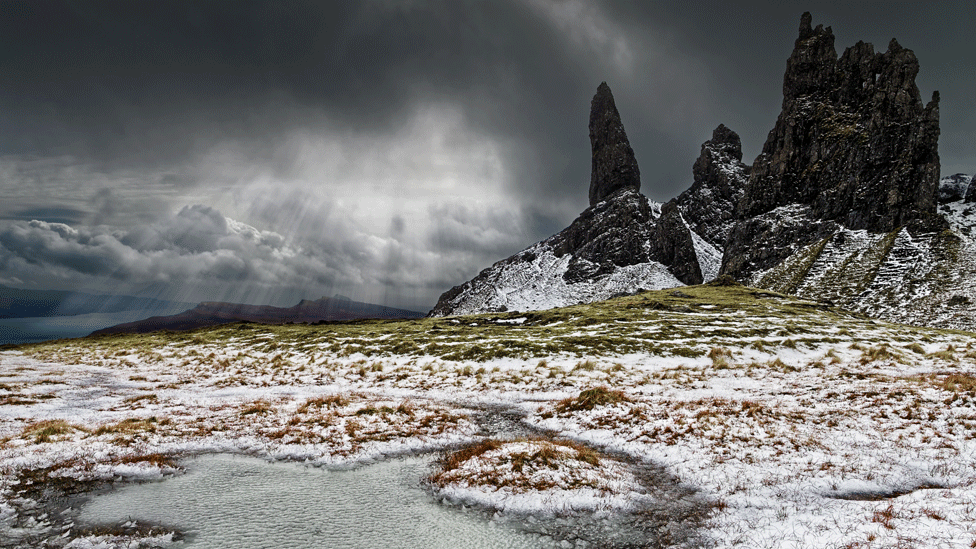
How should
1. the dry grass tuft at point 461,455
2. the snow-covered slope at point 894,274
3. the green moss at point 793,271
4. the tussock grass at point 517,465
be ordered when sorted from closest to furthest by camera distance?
the tussock grass at point 517,465 → the dry grass tuft at point 461,455 → the snow-covered slope at point 894,274 → the green moss at point 793,271

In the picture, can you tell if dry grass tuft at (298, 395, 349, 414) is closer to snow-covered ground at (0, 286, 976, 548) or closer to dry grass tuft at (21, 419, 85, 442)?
snow-covered ground at (0, 286, 976, 548)

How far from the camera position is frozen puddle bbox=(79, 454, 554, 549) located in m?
9.03

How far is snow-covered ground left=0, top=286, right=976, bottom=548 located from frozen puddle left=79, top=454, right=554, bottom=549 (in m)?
1.01

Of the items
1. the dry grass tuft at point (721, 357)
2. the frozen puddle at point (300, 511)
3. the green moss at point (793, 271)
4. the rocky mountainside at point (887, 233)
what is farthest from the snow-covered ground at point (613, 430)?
the green moss at point (793, 271)

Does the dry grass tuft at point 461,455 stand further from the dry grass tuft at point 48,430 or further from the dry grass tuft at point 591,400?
the dry grass tuft at point 48,430

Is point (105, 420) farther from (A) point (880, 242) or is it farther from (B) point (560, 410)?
(A) point (880, 242)

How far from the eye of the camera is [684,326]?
189 feet

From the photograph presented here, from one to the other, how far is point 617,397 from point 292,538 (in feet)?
53.1

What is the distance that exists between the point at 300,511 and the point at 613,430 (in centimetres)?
1211

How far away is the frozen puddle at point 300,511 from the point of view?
29.6ft

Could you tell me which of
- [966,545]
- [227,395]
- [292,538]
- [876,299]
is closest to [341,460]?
[292,538]

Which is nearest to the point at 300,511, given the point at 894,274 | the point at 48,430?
the point at 48,430

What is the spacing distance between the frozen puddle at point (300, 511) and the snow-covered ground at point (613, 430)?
39.7 inches

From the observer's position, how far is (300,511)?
10336 mm
